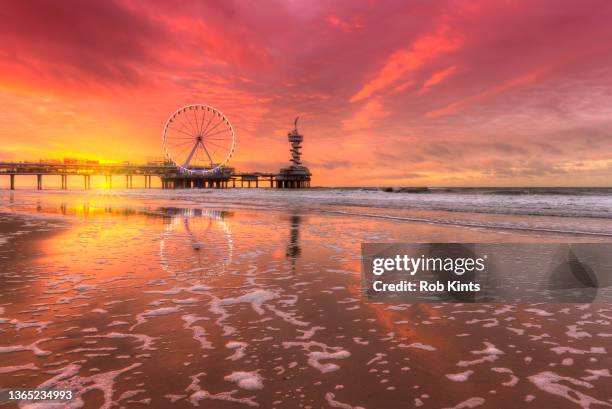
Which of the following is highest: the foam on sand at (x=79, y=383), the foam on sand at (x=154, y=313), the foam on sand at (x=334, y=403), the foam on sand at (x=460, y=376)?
the foam on sand at (x=460, y=376)

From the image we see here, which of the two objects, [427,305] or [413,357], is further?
[427,305]

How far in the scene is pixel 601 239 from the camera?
13523 mm

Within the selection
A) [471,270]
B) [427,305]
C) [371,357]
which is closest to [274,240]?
[471,270]

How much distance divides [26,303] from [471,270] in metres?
8.38

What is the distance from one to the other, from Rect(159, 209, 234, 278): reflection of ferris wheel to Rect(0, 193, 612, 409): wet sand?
Answer: 0.55 feet

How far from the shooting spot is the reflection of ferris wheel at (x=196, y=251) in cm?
823

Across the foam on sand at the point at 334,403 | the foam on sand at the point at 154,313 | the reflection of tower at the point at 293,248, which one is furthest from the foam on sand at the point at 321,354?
the reflection of tower at the point at 293,248

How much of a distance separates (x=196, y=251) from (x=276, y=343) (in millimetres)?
6623

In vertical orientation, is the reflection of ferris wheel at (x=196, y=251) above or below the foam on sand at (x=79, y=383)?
above

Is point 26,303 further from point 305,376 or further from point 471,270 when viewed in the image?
point 471,270

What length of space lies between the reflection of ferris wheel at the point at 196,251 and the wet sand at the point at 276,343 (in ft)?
0.55

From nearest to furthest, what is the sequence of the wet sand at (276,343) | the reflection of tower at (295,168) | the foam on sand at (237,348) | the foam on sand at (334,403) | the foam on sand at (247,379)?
the foam on sand at (334,403) → the wet sand at (276,343) → the foam on sand at (247,379) → the foam on sand at (237,348) → the reflection of tower at (295,168)

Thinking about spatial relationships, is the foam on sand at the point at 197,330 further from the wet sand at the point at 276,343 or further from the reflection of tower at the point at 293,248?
the reflection of tower at the point at 293,248

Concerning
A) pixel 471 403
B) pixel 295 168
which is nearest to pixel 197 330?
pixel 471 403
